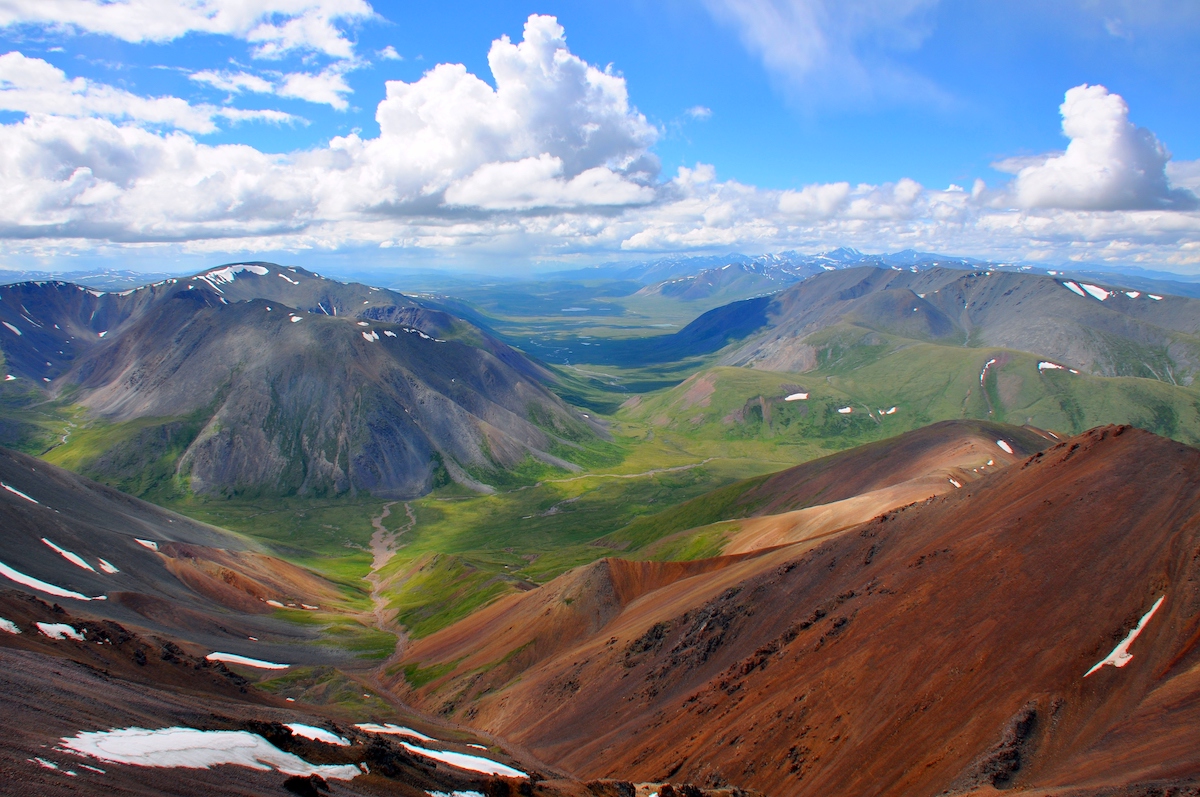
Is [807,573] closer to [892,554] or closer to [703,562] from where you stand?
[892,554]

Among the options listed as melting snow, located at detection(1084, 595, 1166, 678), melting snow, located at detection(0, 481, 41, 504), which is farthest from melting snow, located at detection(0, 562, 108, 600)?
melting snow, located at detection(1084, 595, 1166, 678)

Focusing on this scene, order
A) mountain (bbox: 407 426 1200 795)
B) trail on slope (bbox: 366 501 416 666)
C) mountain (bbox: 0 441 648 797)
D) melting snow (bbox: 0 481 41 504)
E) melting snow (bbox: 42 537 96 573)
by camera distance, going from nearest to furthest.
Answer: mountain (bbox: 0 441 648 797), mountain (bbox: 407 426 1200 795), melting snow (bbox: 42 537 96 573), melting snow (bbox: 0 481 41 504), trail on slope (bbox: 366 501 416 666)

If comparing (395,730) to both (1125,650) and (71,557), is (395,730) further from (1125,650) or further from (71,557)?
(71,557)

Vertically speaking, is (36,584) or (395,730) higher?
(36,584)

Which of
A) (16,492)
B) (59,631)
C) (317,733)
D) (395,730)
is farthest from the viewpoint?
(16,492)

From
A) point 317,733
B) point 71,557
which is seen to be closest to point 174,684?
point 317,733

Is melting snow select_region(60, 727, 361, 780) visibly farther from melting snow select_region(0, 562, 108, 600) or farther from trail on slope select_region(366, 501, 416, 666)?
trail on slope select_region(366, 501, 416, 666)

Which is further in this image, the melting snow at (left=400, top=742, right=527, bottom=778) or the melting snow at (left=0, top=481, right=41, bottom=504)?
the melting snow at (left=0, top=481, right=41, bottom=504)
